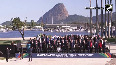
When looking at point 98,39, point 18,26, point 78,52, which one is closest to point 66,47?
point 78,52

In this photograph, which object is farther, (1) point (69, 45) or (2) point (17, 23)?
(2) point (17, 23)

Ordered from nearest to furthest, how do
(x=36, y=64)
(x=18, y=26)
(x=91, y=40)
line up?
(x=36, y=64) → (x=91, y=40) → (x=18, y=26)

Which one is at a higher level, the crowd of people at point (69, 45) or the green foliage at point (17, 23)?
the green foliage at point (17, 23)

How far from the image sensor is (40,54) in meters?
29.7

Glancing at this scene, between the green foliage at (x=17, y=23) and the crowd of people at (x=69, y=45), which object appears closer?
the crowd of people at (x=69, y=45)

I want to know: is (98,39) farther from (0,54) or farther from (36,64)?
(0,54)

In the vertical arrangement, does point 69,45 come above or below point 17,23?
below

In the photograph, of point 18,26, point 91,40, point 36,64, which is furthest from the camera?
point 18,26

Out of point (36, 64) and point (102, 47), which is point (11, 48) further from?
point (102, 47)

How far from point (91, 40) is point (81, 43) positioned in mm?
1139

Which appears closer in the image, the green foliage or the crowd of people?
the crowd of people

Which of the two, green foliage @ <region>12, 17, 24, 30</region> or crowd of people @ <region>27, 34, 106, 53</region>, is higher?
green foliage @ <region>12, 17, 24, 30</region>

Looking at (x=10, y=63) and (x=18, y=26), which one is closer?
(x=10, y=63)

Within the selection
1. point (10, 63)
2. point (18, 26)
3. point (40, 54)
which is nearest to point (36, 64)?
point (10, 63)
